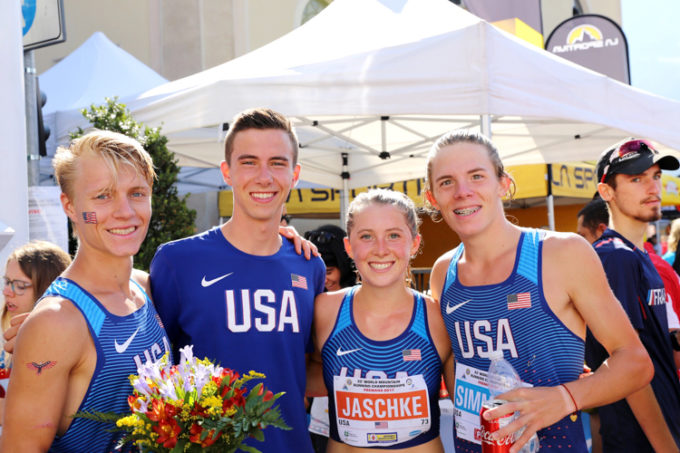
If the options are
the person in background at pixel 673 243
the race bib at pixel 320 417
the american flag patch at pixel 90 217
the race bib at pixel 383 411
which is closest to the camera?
the american flag patch at pixel 90 217

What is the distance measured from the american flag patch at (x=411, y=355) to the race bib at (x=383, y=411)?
7cm

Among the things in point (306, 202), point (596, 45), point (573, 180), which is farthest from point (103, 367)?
point (596, 45)

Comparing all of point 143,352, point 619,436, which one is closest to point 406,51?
point 619,436

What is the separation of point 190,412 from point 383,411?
36.2 inches

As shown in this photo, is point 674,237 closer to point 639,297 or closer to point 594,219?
point 594,219

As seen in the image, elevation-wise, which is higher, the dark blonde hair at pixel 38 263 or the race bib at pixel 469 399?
the dark blonde hair at pixel 38 263

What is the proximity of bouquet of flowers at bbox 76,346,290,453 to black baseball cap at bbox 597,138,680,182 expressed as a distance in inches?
86.1

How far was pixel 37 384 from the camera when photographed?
157cm

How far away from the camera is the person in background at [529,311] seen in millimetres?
1976

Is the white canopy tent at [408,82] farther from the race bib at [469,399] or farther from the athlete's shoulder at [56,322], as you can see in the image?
the athlete's shoulder at [56,322]

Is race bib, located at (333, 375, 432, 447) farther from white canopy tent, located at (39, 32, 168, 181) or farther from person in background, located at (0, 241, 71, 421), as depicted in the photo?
white canopy tent, located at (39, 32, 168, 181)

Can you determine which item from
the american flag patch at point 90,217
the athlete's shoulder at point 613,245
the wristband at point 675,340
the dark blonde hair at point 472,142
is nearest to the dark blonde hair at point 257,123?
the dark blonde hair at point 472,142

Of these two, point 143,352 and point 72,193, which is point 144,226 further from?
point 143,352

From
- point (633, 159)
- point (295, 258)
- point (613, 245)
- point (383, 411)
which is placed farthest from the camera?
point (633, 159)
